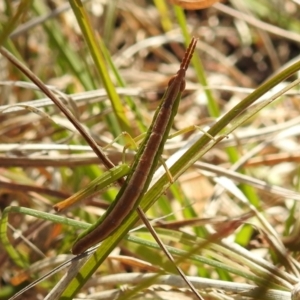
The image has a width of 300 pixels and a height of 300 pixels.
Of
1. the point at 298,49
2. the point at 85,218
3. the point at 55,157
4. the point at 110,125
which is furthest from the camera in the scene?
the point at 298,49

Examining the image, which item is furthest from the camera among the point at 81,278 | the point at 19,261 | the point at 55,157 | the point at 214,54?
the point at 214,54

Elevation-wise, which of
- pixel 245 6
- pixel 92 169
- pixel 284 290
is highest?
pixel 245 6

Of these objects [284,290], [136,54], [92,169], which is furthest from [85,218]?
[136,54]

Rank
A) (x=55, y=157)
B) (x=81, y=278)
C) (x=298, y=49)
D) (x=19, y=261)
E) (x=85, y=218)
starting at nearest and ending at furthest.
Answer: (x=81, y=278), (x=19, y=261), (x=55, y=157), (x=85, y=218), (x=298, y=49)

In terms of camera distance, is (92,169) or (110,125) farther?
(110,125)

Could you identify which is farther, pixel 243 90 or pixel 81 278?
pixel 243 90

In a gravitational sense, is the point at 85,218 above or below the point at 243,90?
below

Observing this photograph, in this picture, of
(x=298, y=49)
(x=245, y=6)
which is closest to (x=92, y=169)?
(x=245, y=6)

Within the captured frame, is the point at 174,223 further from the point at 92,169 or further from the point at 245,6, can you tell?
the point at 245,6

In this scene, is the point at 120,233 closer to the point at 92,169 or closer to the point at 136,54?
the point at 92,169
